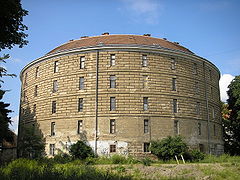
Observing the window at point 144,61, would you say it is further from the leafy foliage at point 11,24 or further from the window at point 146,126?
the leafy foliage at point 11,24

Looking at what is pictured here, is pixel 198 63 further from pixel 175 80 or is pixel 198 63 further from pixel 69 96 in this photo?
pixel 69 96

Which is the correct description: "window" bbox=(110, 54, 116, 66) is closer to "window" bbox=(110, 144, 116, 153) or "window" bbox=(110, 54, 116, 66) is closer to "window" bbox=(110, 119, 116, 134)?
"window" bbox=(110, 119, 116, 134)

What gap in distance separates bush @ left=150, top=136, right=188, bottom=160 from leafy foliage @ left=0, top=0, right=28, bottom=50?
756 inches

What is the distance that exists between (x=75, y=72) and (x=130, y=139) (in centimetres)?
1014

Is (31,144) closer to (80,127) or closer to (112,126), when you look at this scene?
(80,127)

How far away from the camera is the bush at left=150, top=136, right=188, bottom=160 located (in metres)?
27.5

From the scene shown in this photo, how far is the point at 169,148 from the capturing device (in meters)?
28.0

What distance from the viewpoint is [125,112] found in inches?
1212

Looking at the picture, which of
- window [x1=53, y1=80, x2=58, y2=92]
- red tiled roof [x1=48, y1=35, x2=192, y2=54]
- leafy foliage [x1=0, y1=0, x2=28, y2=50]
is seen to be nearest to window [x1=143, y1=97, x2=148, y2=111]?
red tiled roof [x1=48, y1=35, x2=192, y2=54]

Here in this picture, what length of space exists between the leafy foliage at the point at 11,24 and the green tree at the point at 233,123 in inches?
1318

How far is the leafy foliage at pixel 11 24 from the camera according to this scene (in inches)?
438

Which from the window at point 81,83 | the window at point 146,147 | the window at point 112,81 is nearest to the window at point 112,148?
the window at point 146,147

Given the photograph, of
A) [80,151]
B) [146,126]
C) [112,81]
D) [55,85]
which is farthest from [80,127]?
[146,126]

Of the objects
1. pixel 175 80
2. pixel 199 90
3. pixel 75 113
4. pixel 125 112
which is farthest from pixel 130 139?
pixel 199 90
